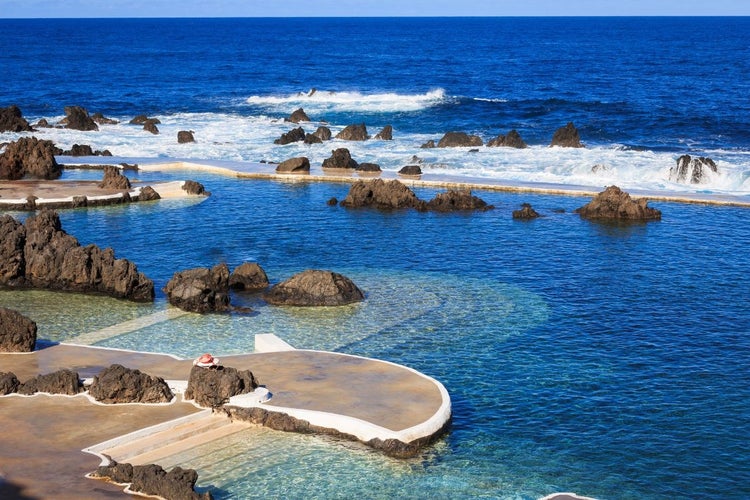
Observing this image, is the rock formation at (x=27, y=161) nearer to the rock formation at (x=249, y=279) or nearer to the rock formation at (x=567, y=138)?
the rock formation at (x=249, y=279)

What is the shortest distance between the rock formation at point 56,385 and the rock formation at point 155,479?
4.91m

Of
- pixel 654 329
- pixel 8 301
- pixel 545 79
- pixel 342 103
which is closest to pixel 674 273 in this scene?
pixel 654 329

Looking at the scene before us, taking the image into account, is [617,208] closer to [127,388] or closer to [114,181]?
[114,181]

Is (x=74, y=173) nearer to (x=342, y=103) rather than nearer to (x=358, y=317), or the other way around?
(x=358, y=317)

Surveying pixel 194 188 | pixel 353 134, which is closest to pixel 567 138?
pixel 353 134

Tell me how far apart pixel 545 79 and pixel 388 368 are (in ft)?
360

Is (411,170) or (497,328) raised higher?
(411,170)

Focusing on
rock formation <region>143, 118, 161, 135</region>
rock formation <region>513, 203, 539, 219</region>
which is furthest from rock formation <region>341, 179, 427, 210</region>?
rock formation <region>143, 118, 161, 135</region>

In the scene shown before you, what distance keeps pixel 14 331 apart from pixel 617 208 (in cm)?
3082

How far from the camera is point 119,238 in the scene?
46.6 metres

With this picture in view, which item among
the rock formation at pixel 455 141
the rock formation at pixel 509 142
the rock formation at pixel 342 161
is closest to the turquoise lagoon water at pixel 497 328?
the rock formation at pixel 342 161

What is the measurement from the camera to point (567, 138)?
251ft

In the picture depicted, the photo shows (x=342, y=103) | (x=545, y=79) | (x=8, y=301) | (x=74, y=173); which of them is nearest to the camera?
(x=8, y=301)

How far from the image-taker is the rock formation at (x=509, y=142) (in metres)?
76.4
